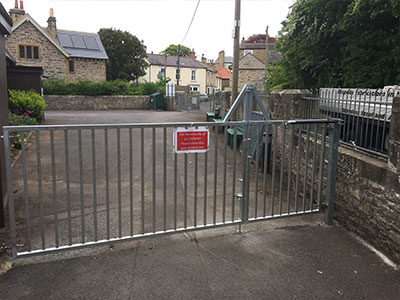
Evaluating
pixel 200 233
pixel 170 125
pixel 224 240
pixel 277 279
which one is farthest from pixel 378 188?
pixel 170 125

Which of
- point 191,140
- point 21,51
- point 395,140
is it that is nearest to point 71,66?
point 21,51

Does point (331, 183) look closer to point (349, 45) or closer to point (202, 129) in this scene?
point (202, 129)

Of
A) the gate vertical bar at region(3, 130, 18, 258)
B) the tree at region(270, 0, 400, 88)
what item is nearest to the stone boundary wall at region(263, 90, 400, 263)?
the tree at region(270, 0, 400, 88)

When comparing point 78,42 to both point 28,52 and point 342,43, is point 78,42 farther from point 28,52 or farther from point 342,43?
point 342,43

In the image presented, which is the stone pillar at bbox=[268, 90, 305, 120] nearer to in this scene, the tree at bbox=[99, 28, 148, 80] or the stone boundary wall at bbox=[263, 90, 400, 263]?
the stone boundary wall at bbox=[263, 90, 400, 263]

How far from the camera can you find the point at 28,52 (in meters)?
32.8

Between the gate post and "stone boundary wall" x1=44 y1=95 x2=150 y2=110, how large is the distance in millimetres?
26683

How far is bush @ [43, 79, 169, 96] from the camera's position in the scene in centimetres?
2817

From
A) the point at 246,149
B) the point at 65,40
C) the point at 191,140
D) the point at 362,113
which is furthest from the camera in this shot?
the point at 65,40

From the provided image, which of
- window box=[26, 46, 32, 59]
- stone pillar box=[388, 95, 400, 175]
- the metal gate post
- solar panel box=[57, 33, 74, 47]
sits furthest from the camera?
solar panel box=[57, 33, 74, 47]

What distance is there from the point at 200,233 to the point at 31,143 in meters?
8.12

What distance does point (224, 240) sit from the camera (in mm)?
4062

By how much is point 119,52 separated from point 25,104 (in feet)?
106

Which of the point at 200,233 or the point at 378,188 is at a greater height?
the point at 378,188
